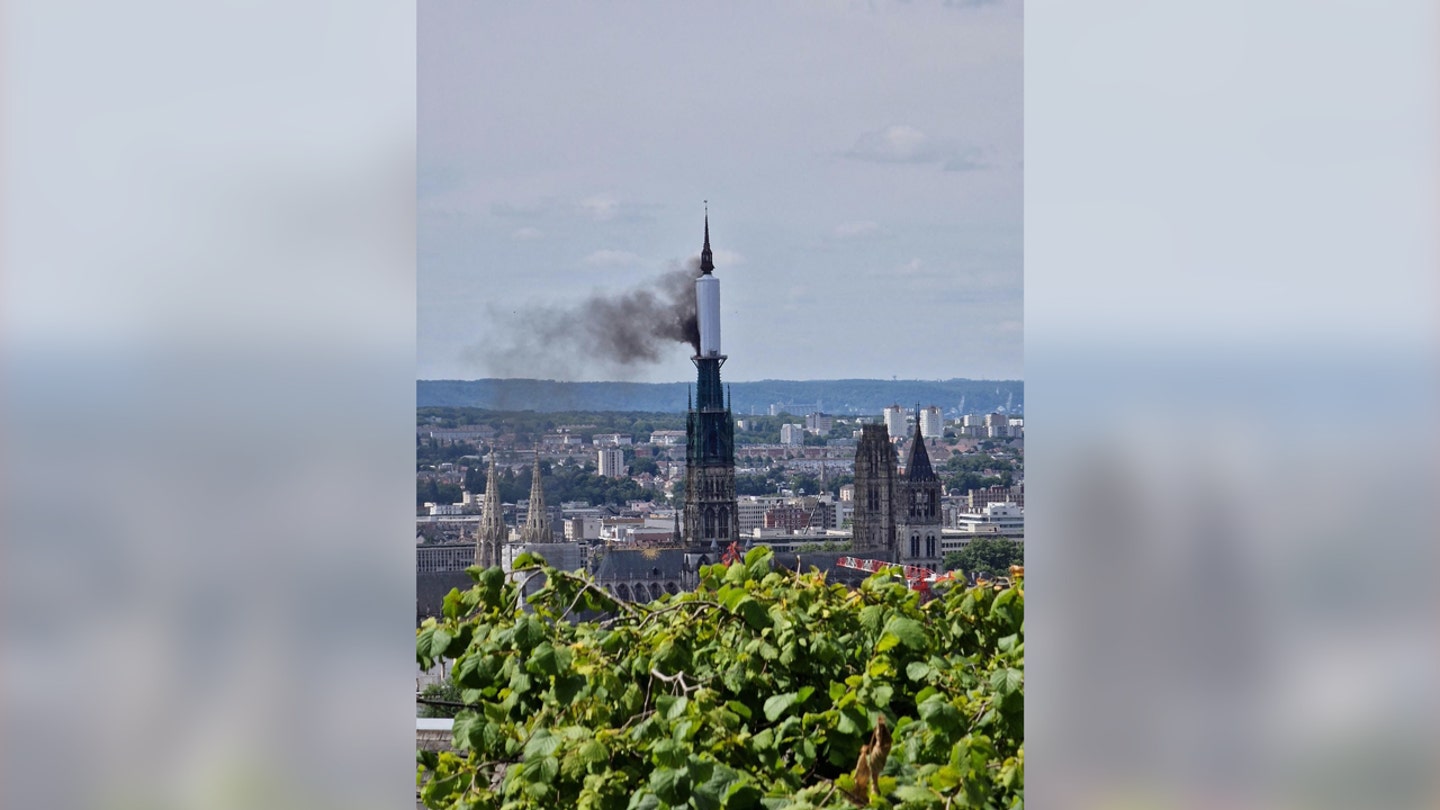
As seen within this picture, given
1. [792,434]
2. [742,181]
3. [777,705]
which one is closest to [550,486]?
[742,181]

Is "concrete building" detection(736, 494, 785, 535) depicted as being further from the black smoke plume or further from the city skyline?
the black smoke plume

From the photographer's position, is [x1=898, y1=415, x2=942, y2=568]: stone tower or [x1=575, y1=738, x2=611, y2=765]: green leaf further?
[x1=898, y1=415, x2=942, y2=568]: stone tower

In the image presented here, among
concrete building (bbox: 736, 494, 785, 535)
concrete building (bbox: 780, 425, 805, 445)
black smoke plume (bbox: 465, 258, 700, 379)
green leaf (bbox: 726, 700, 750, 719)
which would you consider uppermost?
black smoke plume (bbox: 465, 258, 700, 379)

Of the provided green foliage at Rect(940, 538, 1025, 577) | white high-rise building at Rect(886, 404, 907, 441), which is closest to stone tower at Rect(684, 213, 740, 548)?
white high-rise building at Rect(886, 404, 907, 441)

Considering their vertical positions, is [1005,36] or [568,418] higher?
[1005,36]
